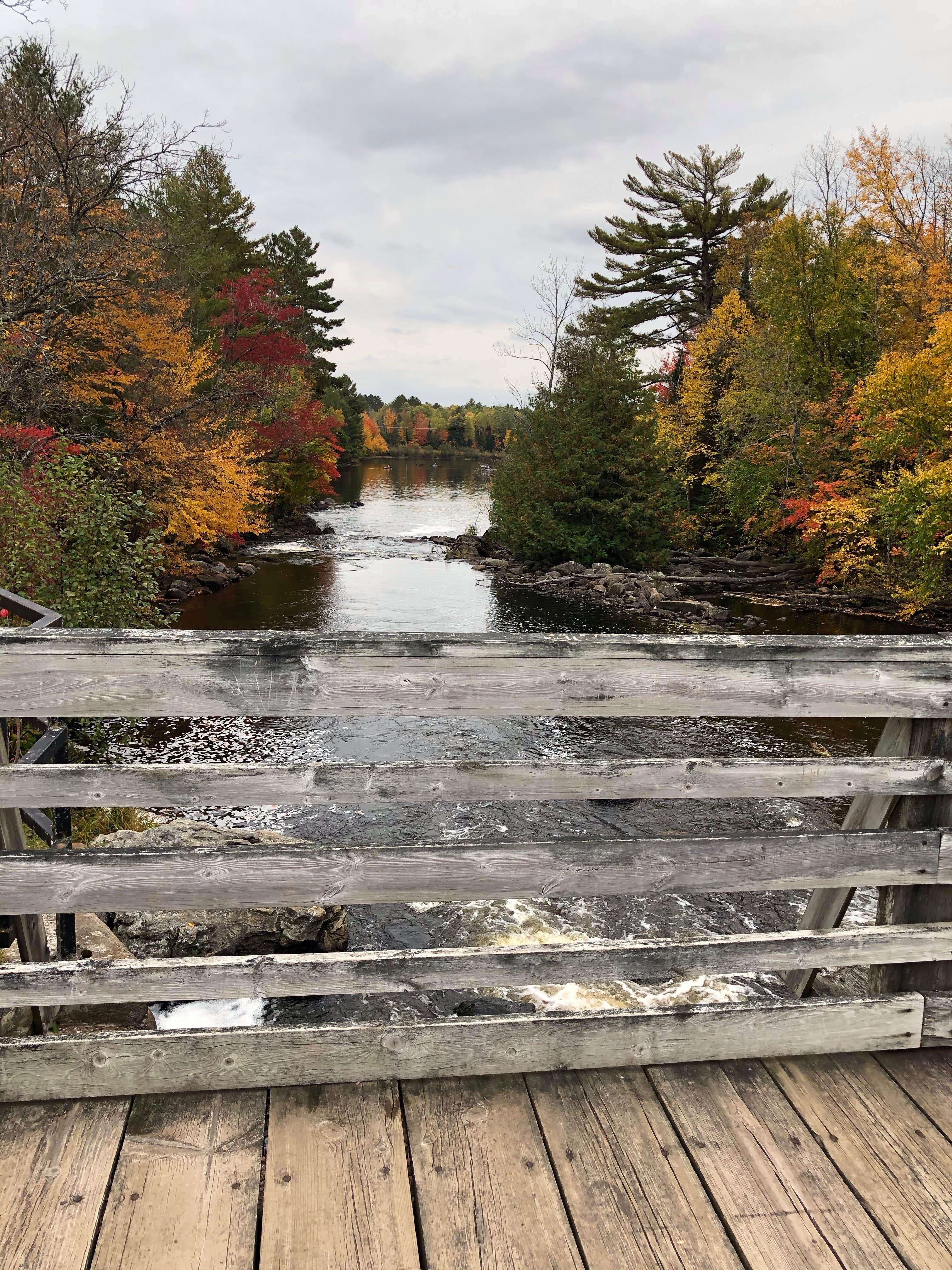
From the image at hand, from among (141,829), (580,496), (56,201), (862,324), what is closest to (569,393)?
(580,496)

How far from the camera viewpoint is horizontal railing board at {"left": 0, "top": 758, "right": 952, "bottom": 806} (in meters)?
1.97

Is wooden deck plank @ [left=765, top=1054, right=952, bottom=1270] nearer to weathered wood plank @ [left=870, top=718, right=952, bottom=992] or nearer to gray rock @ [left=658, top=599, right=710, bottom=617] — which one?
weathered wood plank @ [left=870, top=718, right=952, bottom=992]

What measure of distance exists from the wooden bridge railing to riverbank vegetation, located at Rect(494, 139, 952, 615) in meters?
15.1

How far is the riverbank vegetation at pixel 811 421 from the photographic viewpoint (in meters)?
17.0

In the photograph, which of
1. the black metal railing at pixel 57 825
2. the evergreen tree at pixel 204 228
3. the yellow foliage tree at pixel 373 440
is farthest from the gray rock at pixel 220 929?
the yellow foliage tree at pixel 373 440

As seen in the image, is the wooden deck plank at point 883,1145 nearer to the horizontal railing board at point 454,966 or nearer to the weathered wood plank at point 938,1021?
the weathered wood plank at point 938,1021

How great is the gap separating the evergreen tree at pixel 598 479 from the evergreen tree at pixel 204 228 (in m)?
10.9

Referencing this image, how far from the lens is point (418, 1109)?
2.06 metres

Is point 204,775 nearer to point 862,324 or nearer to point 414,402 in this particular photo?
point 862,324

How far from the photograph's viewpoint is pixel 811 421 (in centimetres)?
2236

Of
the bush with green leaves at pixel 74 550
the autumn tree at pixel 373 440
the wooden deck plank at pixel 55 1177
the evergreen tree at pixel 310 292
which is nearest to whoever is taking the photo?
the wooden deck plank at pixel 55 1177

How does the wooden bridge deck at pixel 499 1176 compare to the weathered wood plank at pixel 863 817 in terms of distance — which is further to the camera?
the weathered wood plank at pixel 863 817

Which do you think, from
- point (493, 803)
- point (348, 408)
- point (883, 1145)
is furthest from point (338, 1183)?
point (348, 408)

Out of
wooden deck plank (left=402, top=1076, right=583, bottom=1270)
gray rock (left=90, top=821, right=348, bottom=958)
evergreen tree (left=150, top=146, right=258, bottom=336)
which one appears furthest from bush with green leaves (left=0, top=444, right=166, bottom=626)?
evergreen tree (left=150, top=146, right=258, bottom=336)
